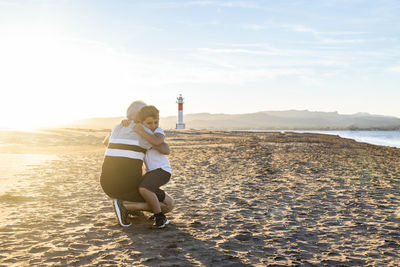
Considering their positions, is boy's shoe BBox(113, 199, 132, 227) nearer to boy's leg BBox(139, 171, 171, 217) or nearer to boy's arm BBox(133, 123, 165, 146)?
boy's leg BBox(139, 171, 171, 217)

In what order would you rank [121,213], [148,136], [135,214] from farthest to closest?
[135,214], [121,213], [148,136]

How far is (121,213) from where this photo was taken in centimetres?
482

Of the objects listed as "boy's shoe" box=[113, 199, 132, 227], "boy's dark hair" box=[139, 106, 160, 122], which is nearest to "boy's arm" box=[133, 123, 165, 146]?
"boy's dark hair" box=[139, 106, 160, 122]

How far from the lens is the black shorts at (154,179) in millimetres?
4734

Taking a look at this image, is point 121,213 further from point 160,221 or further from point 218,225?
point 218,225

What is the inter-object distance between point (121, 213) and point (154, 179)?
0.69m

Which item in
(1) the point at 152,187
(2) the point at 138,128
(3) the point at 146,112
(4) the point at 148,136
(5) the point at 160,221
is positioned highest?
(3) the point at 146,112

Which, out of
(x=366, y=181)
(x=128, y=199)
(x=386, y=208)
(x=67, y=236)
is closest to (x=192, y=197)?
(x=128, y=199)

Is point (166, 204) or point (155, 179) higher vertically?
point (155, 179)

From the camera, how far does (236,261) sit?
3.65 meters

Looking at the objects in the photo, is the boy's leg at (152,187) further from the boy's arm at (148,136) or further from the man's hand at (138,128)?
the man's hand at (138,128)

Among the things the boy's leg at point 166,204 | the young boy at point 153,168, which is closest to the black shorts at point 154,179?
the young boy at point 153,168

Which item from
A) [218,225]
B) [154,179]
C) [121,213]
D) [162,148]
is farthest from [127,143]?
[218,225]

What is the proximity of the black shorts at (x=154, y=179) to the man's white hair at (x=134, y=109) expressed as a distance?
2.73ft
